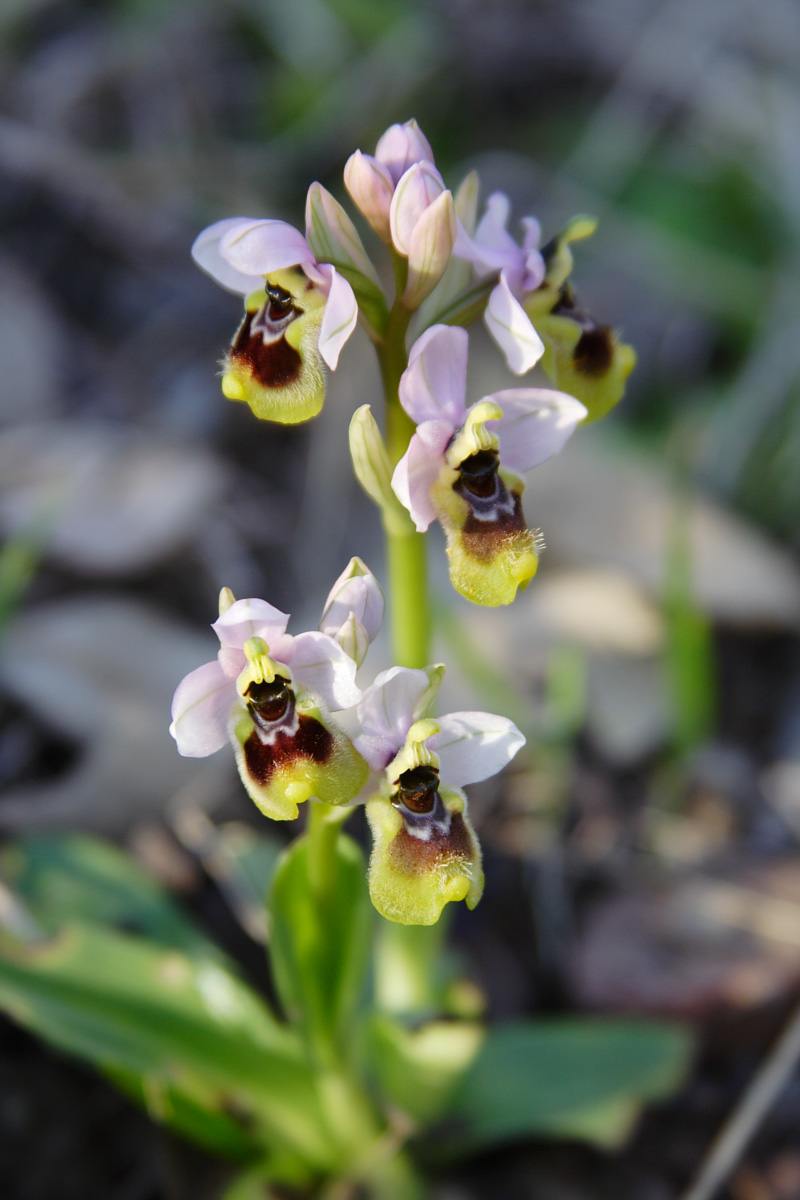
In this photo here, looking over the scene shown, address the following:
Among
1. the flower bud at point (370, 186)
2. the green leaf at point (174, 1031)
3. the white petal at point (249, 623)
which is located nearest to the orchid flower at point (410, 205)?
the flower bud at point (370, 186)

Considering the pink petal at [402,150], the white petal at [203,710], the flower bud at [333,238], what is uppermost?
the pink petal at [402,150]

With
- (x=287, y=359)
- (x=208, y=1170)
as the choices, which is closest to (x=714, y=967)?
(x=208, y=1170)

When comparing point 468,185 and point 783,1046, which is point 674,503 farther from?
point 468,185

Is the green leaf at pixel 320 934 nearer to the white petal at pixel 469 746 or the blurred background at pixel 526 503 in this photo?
the white petal at pixel 469 746

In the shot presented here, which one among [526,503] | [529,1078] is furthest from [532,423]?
[526,503]

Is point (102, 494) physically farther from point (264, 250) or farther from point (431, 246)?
point (431, 246)

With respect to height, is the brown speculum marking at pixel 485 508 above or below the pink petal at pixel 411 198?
below
